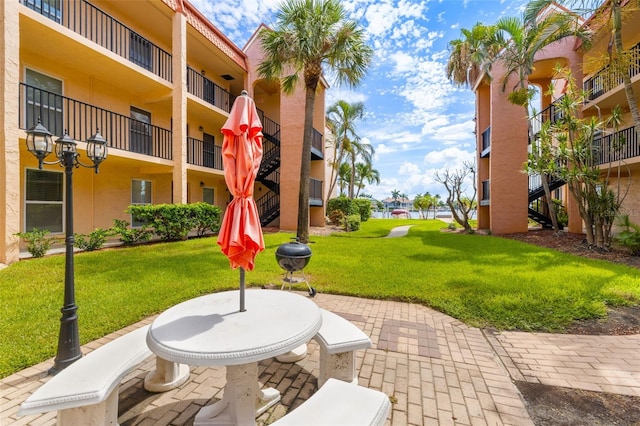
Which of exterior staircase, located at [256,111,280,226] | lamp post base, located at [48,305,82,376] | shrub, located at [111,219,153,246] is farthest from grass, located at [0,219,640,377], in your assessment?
exterior staircase, located at [256,111,280,226]

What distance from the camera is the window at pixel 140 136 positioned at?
39.3 feet

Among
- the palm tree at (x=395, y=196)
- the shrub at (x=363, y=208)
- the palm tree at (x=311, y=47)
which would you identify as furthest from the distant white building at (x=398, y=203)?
the palm tree at (x=311, y=47)

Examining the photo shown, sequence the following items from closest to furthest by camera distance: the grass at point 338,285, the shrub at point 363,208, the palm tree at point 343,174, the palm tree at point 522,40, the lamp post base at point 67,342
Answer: the lamp post base at point 67,342, the grass at point 338,285, the palm tree at point 522,40, the shrub at point 363,208, the palm tree at point 343,174

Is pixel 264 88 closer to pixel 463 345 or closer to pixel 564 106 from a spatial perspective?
pixel 564 106

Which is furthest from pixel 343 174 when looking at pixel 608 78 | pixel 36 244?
pixel 36 244

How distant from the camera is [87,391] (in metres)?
1.87

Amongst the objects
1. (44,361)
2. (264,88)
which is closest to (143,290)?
(44,361)

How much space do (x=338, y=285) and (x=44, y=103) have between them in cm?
1115

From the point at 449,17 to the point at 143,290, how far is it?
13.2m

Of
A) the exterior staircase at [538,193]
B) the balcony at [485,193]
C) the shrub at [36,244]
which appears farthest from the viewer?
the balcony at [485,193]

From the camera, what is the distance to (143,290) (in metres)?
5.56

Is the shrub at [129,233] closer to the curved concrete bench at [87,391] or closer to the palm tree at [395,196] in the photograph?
the curved concrete bench at [87,391]

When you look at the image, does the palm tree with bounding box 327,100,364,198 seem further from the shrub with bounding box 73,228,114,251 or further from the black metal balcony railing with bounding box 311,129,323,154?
the shrub with bounding box 73,228,114,251

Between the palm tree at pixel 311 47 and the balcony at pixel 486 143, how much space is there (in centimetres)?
956
